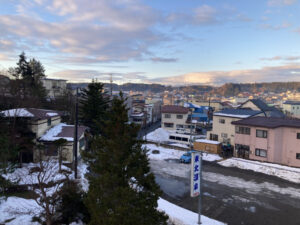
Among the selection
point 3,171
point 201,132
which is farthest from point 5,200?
point 201,132

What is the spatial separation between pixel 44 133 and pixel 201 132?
33.7 m

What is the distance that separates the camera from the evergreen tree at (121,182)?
801cm

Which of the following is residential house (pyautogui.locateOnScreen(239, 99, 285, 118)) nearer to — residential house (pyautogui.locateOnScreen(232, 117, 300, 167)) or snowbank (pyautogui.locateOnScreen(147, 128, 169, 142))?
residential house (pyautogui.locateOnScreen(232, 117, 300, 167))

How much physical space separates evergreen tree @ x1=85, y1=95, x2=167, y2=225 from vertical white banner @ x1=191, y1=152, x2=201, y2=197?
3.96 meters

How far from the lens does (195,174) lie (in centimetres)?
1238

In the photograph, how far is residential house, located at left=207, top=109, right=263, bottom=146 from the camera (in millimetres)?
34000

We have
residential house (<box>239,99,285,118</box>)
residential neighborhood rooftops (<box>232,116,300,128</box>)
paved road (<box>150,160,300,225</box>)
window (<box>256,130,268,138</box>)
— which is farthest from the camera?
residential house (<box>239,99,285,118</box>)

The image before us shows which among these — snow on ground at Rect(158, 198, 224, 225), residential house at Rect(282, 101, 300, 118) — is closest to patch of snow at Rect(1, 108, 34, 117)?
snow on ground at Rect(158, 198, 224, 225)

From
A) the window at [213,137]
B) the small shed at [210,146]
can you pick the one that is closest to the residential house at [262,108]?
the window at [213,137]

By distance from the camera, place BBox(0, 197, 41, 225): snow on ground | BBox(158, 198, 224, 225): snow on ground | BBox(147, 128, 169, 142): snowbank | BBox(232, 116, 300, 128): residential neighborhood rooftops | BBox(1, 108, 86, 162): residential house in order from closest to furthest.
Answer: BBox(0, 197, 41, 225): snow on ground, BBox(158, 198, 224, 225): snow on ground, BBox(1, 108, 86, 162): residential house, BBox(232, 116, 300, 128): residential neighborhood rooftops, BBox(147, 128, 169, 142): snowbank

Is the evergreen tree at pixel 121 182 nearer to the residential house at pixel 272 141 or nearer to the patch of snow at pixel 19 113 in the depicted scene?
the patch of snow at pixel 19 113

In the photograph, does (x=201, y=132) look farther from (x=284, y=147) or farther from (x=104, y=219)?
(x=104, y=219)

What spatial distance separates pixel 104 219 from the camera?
8016 millimetres

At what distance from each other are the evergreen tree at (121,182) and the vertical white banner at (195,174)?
13.0ft
